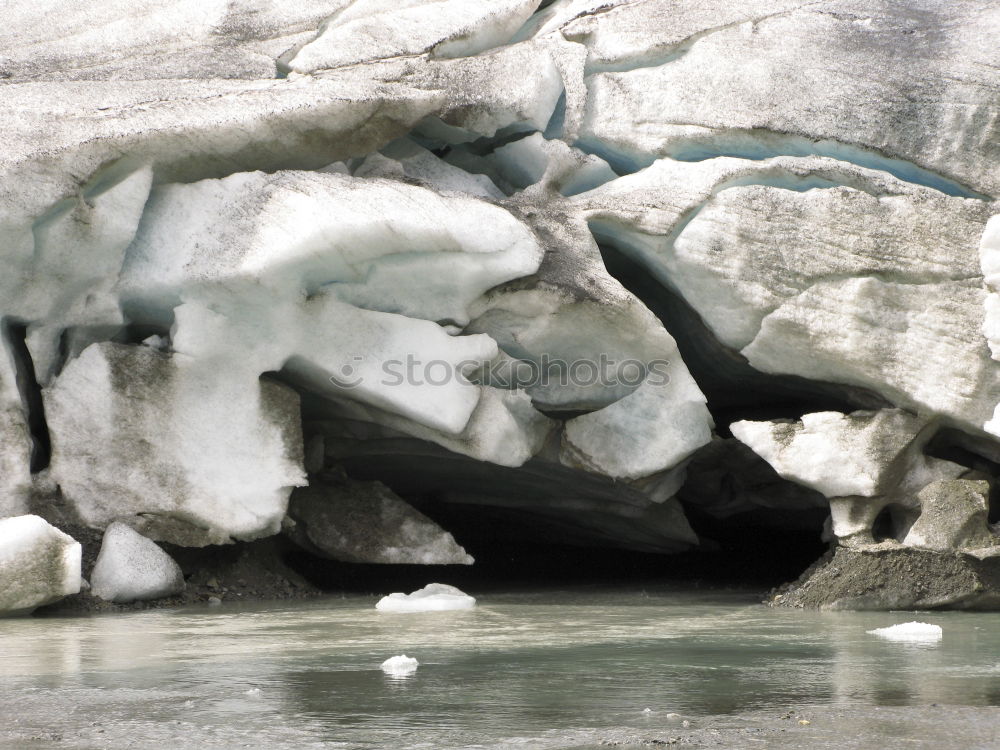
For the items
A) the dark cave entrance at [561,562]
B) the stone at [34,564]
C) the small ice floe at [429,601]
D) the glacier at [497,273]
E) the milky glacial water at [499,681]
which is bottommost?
the dark cave entrance at [561,562]

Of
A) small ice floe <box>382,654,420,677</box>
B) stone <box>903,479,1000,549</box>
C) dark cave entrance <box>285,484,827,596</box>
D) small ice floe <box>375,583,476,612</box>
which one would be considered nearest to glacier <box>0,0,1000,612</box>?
stone <box>903,479,1000,549</box>

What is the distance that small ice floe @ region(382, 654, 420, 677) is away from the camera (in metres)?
4.09

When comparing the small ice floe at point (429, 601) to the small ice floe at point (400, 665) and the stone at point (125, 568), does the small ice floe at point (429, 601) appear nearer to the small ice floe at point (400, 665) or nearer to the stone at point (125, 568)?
the stone at point (125, 568)

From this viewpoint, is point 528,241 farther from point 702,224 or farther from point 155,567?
point 155,567

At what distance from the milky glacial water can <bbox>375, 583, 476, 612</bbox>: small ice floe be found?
362 millimetres

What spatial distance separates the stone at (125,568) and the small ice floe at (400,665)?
114 inches

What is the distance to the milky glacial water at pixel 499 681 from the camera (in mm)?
3045

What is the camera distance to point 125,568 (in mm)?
6621

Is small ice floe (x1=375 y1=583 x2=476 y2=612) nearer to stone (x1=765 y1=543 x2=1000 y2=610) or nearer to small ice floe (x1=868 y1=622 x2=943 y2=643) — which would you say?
stone (x1=765 y1=543 x2=1000 y2=610)

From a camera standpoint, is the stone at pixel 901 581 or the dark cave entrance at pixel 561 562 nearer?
the stone at pixel 901 581

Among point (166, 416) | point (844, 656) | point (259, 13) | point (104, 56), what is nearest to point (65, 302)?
point (166, 416)

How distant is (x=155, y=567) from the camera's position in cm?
673

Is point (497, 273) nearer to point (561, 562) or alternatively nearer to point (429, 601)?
point (429, 601)

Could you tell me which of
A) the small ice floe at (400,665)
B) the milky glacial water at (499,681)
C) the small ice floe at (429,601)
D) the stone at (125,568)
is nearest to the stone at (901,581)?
the milky glacial water at (499,681)
